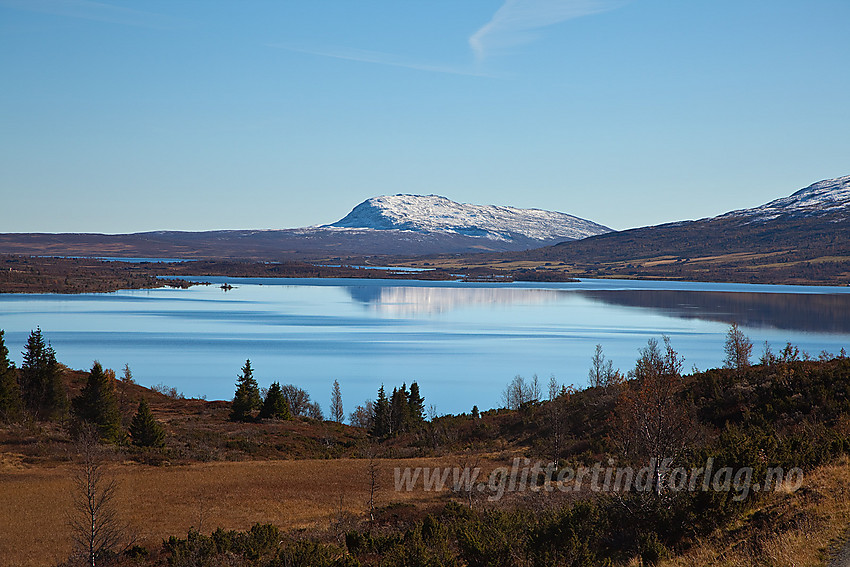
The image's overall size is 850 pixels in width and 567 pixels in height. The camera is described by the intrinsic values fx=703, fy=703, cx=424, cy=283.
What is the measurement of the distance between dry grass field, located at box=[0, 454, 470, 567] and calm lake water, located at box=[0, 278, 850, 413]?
27.6 meters

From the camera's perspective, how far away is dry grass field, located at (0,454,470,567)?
18.1 meters

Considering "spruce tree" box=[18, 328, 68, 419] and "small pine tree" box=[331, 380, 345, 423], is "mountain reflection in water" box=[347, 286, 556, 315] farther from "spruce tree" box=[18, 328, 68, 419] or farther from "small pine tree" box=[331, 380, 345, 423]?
"spruce tree" box=[18, 328, 68, 419]

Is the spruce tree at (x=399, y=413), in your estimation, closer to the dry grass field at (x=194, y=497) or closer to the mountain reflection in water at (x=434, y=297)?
the dry grass field at (x=194, y=497)

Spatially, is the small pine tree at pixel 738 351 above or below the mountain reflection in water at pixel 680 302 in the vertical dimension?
above

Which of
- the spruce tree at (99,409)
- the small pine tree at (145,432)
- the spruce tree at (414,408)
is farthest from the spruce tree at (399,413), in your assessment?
the spruce tree at (99,409)

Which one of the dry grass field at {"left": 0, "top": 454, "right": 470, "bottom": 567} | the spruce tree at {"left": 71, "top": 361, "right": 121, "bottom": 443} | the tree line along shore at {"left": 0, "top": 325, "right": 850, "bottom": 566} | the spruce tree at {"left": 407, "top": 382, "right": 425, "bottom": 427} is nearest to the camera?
the tree line along shore at {"left": 0, "top": 325, "right": 850, "bottom": 566}

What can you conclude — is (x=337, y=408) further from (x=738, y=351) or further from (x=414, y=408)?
(x=738, y=351)

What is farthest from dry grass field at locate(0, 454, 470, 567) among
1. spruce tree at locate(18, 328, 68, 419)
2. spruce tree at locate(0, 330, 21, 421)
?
spruce tree at locate(18, 328, 68, 419)

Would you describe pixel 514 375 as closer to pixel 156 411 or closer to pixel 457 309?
pixel 156 411

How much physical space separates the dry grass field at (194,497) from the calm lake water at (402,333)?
90.5 feet

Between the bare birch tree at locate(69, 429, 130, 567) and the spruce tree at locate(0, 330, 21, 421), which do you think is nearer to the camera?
the bare birch tree at locate(69, 429, 130, 567)

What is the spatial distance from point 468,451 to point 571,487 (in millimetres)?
A: 9019

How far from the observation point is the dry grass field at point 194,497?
1815 centimetres

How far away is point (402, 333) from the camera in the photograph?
93750mm
